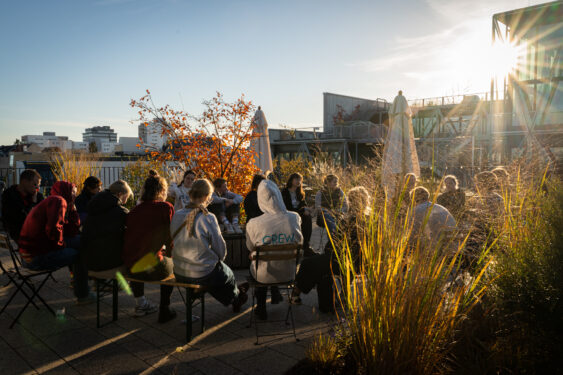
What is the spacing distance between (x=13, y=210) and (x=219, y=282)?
2.88 metres

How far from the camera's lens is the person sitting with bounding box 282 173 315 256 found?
5.83m

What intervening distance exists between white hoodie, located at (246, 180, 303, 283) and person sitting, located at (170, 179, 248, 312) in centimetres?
36

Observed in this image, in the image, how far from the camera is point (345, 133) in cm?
2319

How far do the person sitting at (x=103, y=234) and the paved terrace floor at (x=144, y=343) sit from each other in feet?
1.93

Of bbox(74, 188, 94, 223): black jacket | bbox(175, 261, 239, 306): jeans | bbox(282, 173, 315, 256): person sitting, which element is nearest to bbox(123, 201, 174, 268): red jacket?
bbox(175, 261, 239, 306): jeans

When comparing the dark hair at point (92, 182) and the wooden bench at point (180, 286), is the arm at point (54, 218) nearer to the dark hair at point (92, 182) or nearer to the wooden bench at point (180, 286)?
the wooden bench at point (180, 286)

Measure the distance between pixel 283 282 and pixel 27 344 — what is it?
7.21 feet

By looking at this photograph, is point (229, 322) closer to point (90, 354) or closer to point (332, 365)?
point (90, 354)

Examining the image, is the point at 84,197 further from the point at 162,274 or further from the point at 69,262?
the point at 162,274

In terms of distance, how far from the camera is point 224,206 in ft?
20.0

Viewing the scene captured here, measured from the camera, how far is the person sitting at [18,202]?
466 cm

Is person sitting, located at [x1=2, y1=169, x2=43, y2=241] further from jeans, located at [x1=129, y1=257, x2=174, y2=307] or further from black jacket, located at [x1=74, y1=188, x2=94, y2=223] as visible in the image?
jeans, located at [x1=129, y1=257, x2=174, y2=307]

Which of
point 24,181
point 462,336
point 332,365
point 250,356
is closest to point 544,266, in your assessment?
point 462,336

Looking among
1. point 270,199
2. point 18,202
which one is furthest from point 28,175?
point 270,199
